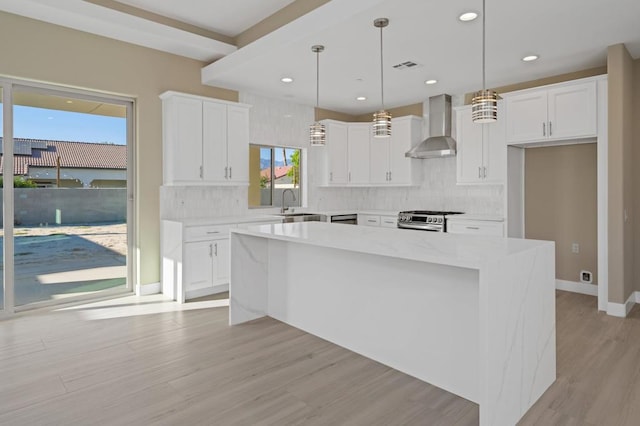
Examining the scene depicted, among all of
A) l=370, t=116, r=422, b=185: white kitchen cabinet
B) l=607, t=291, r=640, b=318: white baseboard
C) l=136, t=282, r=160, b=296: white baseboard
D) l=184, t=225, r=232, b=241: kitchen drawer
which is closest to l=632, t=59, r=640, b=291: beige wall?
l=607, t=291, r=640, b=318: white baseboard

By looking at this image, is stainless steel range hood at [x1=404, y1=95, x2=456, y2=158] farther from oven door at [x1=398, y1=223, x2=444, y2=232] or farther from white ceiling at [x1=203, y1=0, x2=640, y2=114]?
oven door at [x1=398, y1=223, x2=444, y2=232]

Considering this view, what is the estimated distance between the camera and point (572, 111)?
4.39 meters

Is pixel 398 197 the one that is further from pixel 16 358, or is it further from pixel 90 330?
pixel 16 358

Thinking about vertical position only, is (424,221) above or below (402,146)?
below

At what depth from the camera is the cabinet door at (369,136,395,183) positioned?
6531 mm

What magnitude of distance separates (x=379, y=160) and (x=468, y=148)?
60.6 inches

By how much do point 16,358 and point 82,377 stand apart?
0.74 m

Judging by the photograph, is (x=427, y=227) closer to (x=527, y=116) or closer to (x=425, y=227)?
(x=425, y=227)

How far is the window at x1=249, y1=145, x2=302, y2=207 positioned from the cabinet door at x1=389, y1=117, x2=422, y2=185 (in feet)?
5.07

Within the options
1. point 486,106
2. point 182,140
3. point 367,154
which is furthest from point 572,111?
point 182,140

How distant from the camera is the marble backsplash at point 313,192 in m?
5.28

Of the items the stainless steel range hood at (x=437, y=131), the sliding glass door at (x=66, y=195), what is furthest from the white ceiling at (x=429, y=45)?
the sliding glass door at (x=66, y=195)

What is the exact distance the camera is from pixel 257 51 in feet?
14.2

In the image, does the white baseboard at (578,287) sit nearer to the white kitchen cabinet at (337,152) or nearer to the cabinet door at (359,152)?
the cabinet door at (359,152)
